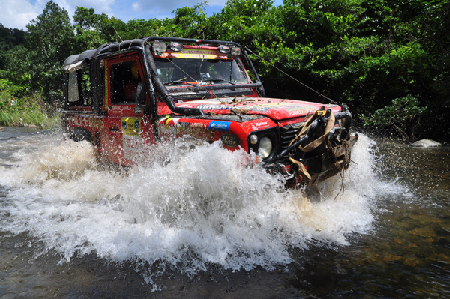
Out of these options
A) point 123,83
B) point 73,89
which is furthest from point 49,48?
point 123,83

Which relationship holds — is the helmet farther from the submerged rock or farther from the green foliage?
the submerged rock

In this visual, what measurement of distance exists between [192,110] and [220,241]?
1465 mm

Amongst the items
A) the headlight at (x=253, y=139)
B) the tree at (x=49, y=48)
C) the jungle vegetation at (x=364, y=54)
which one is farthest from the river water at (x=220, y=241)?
the tree at (x=49, y=48)

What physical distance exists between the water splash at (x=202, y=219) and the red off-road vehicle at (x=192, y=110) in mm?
246

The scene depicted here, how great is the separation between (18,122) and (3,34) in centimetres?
5191

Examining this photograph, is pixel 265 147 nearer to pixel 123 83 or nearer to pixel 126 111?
pixel 126 111

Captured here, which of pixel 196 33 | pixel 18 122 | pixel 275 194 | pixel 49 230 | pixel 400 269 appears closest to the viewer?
pixel 400 269

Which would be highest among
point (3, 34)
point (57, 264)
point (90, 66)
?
point (3, 34)

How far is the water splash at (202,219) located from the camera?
3127 mm

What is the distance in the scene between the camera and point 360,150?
4812 mm

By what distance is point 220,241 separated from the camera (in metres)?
3.22

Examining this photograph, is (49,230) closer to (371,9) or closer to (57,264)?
(57,264)

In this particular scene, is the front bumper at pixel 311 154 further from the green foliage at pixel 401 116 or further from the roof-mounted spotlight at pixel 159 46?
the green foliage at pixel 401 116

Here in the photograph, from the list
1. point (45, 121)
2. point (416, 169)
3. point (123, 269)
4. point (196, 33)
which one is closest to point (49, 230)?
point (123, 269)
